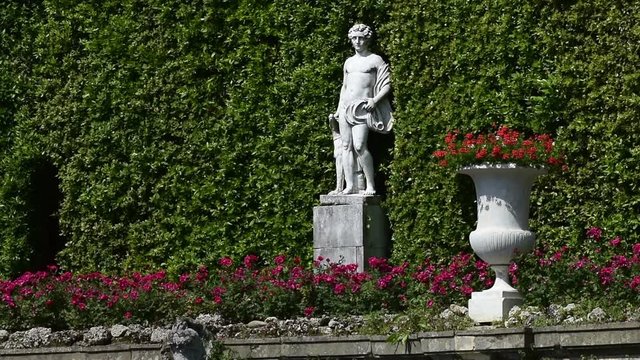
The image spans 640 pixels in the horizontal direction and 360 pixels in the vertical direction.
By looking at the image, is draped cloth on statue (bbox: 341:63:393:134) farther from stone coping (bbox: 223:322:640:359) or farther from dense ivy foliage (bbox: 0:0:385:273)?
stone coping (bbox: 223:322:640:359)

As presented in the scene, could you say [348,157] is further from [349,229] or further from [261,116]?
[261,116]

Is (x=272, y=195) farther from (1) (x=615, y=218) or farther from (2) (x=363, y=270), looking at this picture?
(1) (x=615, y=218)

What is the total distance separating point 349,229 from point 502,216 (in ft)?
9.19

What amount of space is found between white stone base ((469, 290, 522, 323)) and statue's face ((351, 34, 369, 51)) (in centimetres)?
381

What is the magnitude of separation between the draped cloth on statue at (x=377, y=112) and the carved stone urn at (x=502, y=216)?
270 cm

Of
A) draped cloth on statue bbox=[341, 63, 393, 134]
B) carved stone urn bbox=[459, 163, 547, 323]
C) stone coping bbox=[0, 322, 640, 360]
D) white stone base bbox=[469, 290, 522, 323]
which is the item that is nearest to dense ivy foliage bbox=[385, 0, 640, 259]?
draped cloth on statue bbox=[341, 63, 393, 134]

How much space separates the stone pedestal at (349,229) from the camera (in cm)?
1266

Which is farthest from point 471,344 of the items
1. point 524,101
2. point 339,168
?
point 339,168

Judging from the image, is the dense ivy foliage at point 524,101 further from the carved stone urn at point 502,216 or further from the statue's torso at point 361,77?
the carved stone urn at point 502,216

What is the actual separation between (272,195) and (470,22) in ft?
8.80

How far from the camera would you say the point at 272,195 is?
44.9ft

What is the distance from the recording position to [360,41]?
1296 centimetres

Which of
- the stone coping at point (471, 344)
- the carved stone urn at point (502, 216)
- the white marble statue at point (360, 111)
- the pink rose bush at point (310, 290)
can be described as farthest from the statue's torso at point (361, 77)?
the stone coping at point (471, 344)

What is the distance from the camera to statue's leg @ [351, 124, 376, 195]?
1282 centimetres
